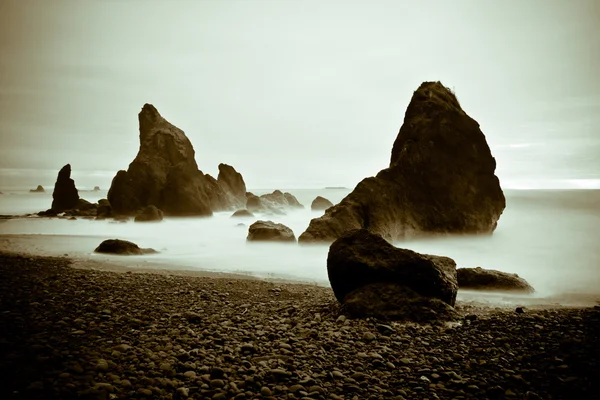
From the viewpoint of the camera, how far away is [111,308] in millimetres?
7637

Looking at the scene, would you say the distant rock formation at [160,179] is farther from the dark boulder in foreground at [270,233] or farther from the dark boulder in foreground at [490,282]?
the dark boulder in foreground at [490,282]

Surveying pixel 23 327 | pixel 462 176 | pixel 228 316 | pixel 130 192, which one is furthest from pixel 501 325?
pixel 130 192

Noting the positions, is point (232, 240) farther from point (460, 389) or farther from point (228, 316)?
point (460, 389)

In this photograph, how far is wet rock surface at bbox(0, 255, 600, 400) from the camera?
4594 mm

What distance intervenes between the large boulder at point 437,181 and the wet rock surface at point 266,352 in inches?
602

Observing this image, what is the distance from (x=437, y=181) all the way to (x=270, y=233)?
38.3ft

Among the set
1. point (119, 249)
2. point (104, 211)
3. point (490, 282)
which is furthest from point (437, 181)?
point (104, 211)

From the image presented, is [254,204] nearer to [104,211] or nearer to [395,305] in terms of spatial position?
[104,211]

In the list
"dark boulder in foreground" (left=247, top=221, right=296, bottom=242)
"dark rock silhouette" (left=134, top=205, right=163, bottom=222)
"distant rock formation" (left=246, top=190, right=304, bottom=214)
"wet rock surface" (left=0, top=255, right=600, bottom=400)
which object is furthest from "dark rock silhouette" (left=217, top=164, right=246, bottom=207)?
"wet rock surface" (left=0, top=255, right=600, bottom=400)

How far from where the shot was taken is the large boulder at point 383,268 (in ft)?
28.3

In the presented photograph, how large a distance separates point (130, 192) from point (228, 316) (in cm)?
4446

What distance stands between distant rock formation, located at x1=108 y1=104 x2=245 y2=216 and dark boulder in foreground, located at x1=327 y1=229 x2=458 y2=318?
40684 mm

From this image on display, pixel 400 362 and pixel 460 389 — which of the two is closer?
pixel 460 389

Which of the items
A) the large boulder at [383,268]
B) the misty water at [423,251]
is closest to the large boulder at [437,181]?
the misty water at [423,251]
